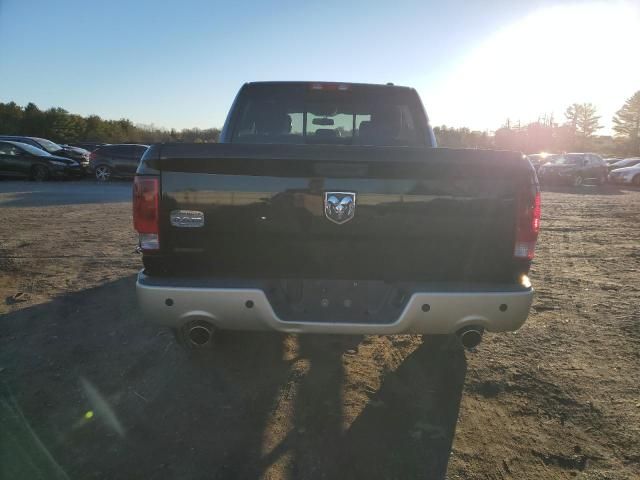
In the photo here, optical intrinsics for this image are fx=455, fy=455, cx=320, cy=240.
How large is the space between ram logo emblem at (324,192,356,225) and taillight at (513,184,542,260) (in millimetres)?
956

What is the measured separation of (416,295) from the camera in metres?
2.53

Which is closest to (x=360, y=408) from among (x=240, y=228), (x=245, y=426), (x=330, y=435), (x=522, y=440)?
(x=330, y=435)

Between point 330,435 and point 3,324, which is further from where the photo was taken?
point 3,324

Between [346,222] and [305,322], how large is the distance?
606 mm

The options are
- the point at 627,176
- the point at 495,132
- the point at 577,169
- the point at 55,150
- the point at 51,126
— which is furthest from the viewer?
the point at 495,132

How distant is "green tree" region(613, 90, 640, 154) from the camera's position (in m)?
73.0

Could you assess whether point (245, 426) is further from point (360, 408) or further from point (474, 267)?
point (474, 267)

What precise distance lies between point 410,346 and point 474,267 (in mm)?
1405

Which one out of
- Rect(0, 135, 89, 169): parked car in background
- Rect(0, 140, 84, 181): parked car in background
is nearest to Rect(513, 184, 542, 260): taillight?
Rect(0, 140, 84, 181): parked car in background

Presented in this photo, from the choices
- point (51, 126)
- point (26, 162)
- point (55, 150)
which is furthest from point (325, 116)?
point (51, 126)

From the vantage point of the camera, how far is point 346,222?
2561 millimetres

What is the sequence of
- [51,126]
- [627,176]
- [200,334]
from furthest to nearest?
[51,126] → [627,176] → [200,334]

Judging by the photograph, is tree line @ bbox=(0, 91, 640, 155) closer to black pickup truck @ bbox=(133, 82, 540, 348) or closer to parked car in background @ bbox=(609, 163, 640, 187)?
parked car in background @ bbox=(609, 163, 640, 187)

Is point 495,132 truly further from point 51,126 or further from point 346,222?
point 346,222
